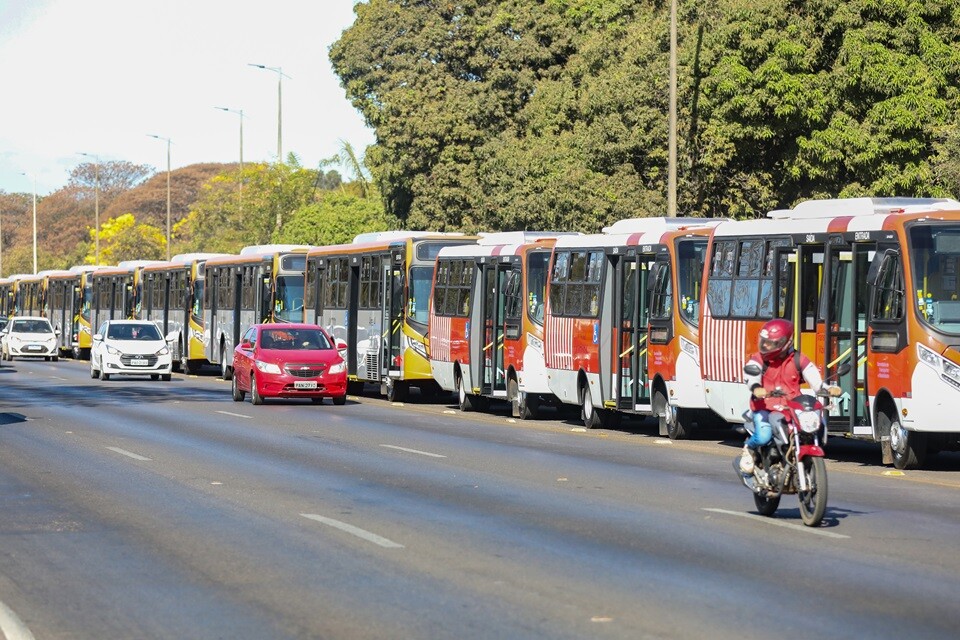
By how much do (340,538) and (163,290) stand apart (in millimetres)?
48204

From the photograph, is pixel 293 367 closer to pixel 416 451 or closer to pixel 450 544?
pixel 416 451

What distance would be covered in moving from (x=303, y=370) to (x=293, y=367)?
196 millimetres

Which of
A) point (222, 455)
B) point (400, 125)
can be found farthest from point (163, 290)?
point (222, 455)

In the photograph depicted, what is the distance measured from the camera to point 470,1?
66.2m

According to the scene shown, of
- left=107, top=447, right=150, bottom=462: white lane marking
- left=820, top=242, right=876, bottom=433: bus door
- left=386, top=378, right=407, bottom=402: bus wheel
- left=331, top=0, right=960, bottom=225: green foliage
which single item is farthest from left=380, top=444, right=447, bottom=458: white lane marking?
left=331, top=0, right=960, bottom=225: green foliage

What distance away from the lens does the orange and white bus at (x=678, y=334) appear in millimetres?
26172

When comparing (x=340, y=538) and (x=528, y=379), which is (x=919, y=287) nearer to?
(x=340, y=538)

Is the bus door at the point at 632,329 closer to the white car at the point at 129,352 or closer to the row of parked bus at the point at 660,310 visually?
the row of parked bus at the point at 660,310

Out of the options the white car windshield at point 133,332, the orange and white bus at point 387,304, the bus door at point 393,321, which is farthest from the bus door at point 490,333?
the white car windshield at point 133,332

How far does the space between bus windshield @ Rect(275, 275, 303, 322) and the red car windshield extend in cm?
1089

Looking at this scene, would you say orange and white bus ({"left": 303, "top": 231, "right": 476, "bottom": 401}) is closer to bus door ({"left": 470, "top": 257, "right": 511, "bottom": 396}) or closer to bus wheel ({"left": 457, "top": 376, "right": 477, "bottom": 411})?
bus wheel ({"left": 457, "top": 376, "right": 477, "bottom": 411})

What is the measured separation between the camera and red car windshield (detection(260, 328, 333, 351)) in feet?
115

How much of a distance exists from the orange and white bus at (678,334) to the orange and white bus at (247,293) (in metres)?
20.1

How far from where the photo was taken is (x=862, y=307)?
71.7ft
